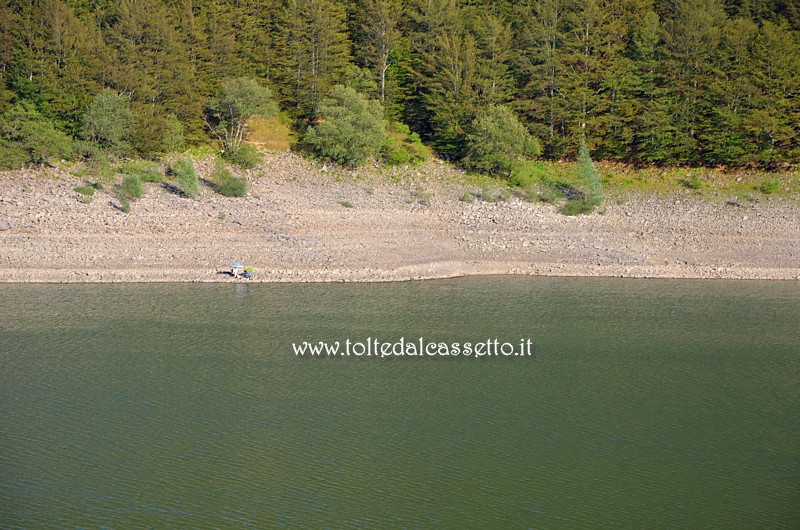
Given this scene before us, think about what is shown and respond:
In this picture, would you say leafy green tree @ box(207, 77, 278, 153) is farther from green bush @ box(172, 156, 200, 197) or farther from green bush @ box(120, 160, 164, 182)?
green bush @ box(172, 156, 200, 197)

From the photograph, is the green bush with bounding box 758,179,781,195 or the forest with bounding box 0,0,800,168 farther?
the forest with bounding box 0,0,800,168

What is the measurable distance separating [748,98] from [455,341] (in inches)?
1643

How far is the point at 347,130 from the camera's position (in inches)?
2544

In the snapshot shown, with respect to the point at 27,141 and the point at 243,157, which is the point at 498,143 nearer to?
the point at 243,157

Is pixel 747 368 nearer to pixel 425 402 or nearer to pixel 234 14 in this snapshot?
pixel 425 402

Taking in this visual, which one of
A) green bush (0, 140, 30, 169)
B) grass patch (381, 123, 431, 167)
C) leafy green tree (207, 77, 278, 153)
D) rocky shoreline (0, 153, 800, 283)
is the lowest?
rocky shoreline (0, 153, 800, 283)

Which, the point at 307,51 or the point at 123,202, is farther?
the point at 307,51

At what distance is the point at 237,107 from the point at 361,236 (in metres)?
20.2

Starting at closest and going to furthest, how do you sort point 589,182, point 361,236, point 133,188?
point 361,236 → point 133,188 → point 589,182

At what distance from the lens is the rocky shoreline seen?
154 feet

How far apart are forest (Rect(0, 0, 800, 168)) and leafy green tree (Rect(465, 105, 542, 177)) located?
33.7 inches

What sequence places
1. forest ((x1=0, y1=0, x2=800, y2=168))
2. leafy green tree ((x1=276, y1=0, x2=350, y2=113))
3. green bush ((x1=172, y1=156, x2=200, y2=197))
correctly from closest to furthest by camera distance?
green bush ((x1=172, y1=156, x2=200, y2=197)), forest ((x1=0, y1=0, x2=800, y2=168)), leafy green tree ((x1=276, y1=0, x2=350, y2=113))

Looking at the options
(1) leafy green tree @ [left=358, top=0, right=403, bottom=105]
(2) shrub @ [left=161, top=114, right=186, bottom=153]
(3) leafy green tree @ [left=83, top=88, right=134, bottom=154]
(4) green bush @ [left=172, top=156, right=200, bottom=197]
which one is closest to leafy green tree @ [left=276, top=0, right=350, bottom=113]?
(1) leafy green tree @ [left=358, top=0, right=403, bottom=105]

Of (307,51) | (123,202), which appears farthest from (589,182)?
(123,202)
